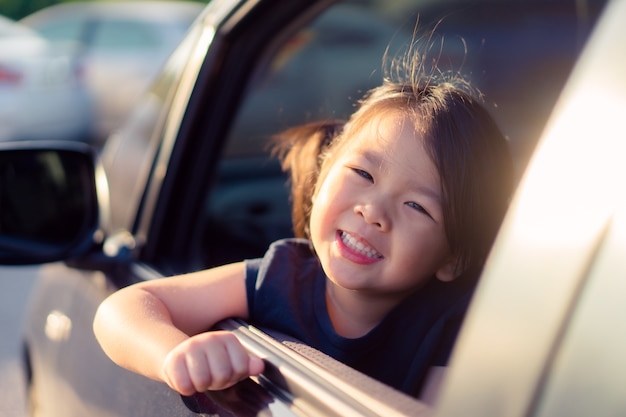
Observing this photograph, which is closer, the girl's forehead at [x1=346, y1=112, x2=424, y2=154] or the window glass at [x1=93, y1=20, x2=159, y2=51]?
the girl's forehead at [x1=346, y1=112, x2=424, y2=154]

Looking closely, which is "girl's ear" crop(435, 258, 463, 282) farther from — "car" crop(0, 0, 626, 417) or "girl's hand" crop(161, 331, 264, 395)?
"girl's hand" crop(161, 331, 264, 395)

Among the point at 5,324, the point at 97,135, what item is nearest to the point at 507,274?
the point at 5,324

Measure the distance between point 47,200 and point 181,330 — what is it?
96 cm

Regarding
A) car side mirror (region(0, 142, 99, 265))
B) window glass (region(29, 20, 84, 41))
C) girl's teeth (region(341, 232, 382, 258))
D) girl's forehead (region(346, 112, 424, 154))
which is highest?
girl's forehead (region(346, 112, 424, 154))

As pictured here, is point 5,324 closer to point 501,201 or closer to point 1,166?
point 1,166

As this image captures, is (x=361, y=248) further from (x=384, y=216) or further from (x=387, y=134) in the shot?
(x=387, y=134)

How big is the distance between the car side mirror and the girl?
1.93 ft

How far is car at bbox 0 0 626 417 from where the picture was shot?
85 cm

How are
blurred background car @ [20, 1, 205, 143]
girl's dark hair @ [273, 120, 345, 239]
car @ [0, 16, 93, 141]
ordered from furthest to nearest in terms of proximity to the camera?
blurred background car @ [20, 1, 205, 143], car @ [0, 16, 93, 141], girl's dark hair @ [273, 120, 345, 239]

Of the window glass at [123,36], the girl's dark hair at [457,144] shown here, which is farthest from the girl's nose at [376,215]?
the window glass at [123,36]

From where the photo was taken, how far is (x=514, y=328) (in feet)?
2.93

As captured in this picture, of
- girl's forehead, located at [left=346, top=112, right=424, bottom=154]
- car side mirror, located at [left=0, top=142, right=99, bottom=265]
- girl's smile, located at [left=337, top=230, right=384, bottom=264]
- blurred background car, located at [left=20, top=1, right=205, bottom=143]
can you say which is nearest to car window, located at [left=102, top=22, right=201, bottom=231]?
car side mirror, located at [left=0, top=142, right=99, bottom=265]

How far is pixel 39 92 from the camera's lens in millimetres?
10562

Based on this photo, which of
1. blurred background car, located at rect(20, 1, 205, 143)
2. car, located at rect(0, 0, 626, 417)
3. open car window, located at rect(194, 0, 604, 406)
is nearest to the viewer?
car, located at rect(0, 0, 626, 417)
